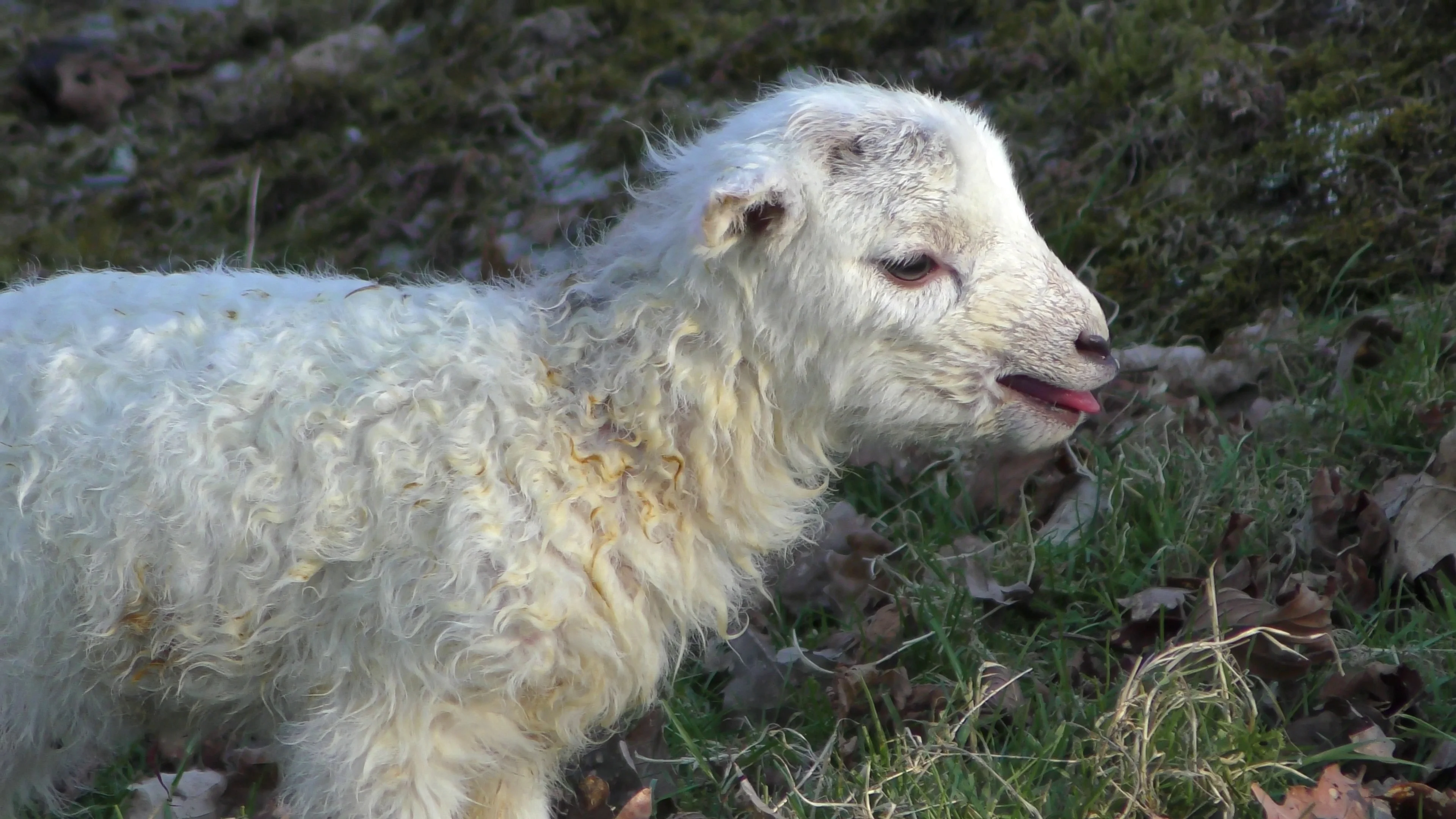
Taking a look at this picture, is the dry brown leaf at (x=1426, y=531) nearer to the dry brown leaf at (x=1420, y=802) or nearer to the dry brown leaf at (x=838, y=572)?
the dry brown leaf at (x=1420, y=802)

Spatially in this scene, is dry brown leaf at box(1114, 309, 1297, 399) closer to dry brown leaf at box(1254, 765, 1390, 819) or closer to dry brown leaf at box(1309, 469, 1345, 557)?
dry brown leaf at box(1309, 469, 1345, 557)

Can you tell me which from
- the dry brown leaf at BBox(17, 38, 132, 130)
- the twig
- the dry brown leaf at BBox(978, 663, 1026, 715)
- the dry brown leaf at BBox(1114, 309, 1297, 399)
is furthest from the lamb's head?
the dry brown leaf at BBox(17, 38, 132, 130)

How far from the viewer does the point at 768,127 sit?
3.26 meters

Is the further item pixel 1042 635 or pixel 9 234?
pixel 9 234

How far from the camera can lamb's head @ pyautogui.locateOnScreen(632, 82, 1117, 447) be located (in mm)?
3145

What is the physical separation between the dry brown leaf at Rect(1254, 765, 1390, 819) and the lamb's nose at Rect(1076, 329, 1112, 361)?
95 centimetres

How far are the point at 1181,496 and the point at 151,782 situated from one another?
304 cm

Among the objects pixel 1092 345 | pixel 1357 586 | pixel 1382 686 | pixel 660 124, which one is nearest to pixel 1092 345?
pixel 1092 345

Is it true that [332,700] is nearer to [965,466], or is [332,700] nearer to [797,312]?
[797,312]

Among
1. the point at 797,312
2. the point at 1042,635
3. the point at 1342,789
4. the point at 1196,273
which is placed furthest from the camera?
the point at 1196,273

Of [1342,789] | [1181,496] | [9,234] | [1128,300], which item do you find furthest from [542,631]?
[9,234]

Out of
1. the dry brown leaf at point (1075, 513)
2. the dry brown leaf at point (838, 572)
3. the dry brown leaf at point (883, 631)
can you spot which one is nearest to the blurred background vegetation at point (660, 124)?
the dry brown leaf at point (1075, 513)

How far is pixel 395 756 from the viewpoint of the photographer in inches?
121

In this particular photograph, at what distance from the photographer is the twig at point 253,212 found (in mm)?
5605
